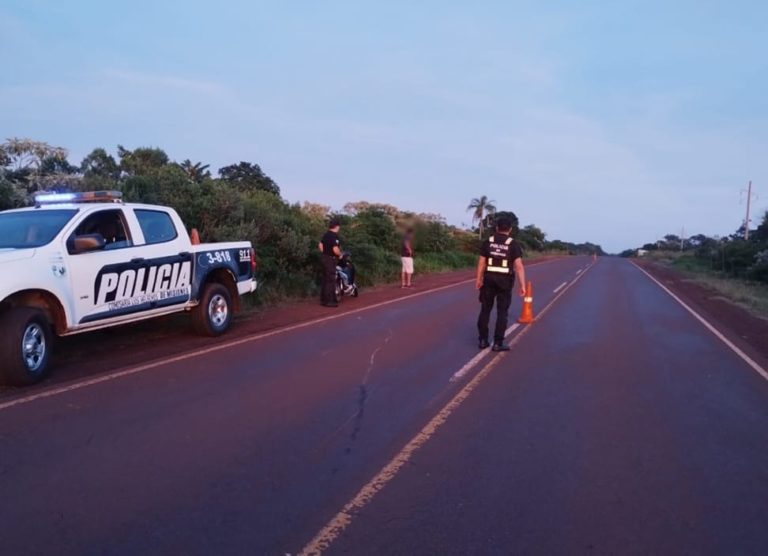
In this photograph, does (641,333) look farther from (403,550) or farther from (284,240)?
(403,550)

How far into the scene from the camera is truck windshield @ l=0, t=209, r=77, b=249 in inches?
357

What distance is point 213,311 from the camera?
11.9 meters

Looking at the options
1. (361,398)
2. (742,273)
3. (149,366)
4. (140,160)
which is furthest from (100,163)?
(742,273)

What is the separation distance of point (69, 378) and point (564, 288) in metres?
20.9

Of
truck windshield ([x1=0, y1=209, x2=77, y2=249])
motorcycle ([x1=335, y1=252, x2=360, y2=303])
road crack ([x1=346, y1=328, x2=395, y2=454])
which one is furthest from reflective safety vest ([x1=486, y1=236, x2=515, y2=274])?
motorcycle ([x1=335, y1=252, x2=360, y2=303])

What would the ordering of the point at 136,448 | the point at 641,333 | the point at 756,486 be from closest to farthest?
the point at 756,486
the point at 136,448
the point at 641,333

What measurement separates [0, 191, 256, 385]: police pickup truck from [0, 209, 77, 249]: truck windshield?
13 mm

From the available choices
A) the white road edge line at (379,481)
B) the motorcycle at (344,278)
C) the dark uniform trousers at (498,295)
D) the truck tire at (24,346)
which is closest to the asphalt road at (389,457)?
the white road edge line at (379,481)

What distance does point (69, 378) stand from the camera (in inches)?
343

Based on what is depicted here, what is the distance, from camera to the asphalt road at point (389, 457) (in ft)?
15.0

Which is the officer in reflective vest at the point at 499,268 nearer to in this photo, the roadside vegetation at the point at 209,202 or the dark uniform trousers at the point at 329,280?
the roadside vegetation at the point at 209,202

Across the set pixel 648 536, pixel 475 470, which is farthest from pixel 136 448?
pixel 648 536

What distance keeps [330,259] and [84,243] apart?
28.9 ft

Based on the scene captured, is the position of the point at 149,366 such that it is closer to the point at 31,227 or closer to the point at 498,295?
the point at 31,227
